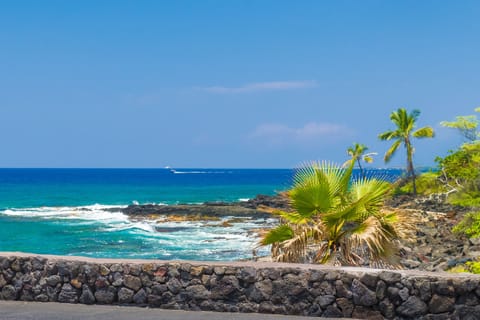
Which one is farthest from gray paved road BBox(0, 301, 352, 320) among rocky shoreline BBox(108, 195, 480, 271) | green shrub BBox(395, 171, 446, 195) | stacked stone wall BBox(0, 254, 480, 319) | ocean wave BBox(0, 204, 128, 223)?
green shrub BBox(395, 171, 446, 195)

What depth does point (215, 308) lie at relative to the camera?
10836mm

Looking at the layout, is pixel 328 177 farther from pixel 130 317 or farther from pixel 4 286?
pixel 4 286

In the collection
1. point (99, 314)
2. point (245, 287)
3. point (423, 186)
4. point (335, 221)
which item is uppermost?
point (423, 186)

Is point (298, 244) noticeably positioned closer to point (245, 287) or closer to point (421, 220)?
point (245, 287)

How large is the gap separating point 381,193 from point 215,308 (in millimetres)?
3363

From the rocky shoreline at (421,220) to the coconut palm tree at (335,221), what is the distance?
0.51 metres

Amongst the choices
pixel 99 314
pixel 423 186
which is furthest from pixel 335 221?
pixel 423 186

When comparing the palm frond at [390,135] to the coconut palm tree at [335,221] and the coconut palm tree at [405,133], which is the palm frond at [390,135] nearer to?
the coconut palm tree at [405,133]

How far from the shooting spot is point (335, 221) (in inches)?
459

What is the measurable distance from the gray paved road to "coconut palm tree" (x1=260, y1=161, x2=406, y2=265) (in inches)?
64.0

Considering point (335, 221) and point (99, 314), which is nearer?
point (99, 314)

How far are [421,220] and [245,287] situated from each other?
3392mm

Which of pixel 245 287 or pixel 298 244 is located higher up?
pixel 298 244

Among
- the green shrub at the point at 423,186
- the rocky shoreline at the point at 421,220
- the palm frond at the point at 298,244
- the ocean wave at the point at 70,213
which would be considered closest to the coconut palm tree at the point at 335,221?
the palm frond at the point at 298,244
